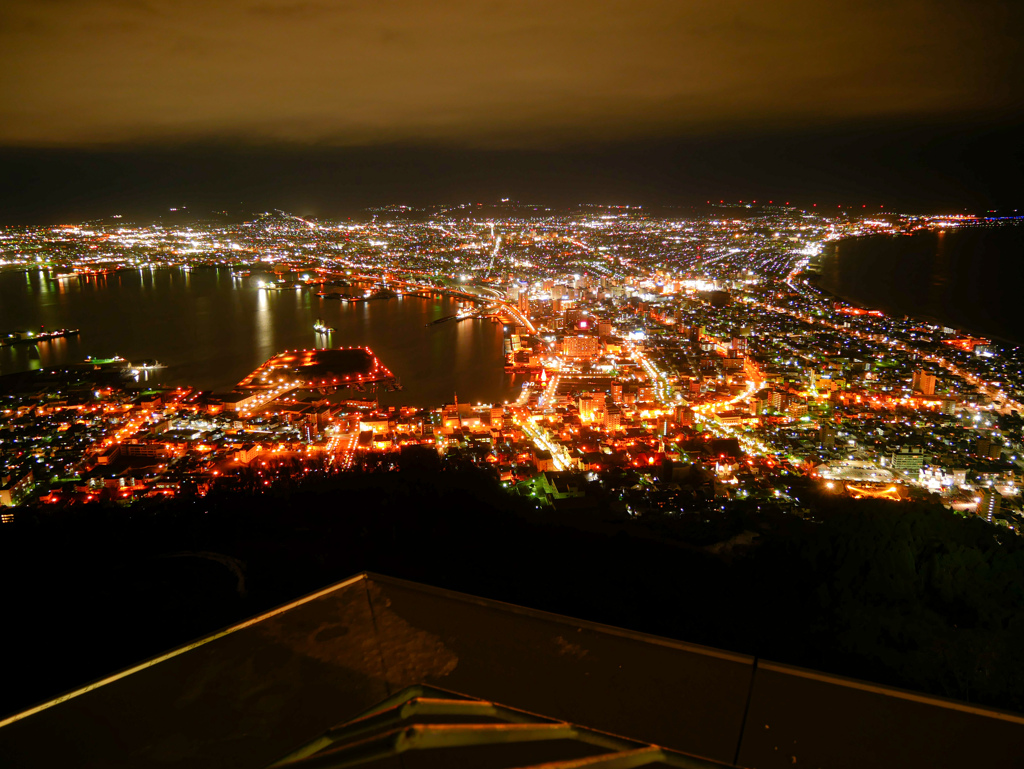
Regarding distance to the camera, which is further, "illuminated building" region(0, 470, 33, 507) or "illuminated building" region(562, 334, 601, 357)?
"illuminated building" region(562, 334, 601, 357)

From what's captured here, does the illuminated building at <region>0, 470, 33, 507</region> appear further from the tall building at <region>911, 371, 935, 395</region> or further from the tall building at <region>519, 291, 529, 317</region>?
the tall building at <region>519, 291, 529, 317</region>

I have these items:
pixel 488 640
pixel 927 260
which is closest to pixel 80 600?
pixel 488 640

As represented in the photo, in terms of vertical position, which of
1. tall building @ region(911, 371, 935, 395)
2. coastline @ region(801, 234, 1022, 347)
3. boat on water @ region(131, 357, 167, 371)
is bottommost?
boat on water @ region(131, 357, 167, 371)

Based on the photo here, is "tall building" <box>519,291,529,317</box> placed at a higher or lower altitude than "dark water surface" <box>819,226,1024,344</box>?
lower

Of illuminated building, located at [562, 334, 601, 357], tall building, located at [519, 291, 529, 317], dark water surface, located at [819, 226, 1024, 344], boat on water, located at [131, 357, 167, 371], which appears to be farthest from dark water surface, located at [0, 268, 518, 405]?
dark water surface, located at [819, 226, 1024, 344]

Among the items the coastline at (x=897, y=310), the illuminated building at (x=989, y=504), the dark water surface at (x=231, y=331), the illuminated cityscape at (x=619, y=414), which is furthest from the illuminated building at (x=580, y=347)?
the coastline at (x=897, y=310)

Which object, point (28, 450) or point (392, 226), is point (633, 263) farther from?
point (28, 450)

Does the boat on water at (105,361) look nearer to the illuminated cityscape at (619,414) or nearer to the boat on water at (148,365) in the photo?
the illuminated cityscape at (619,414)
